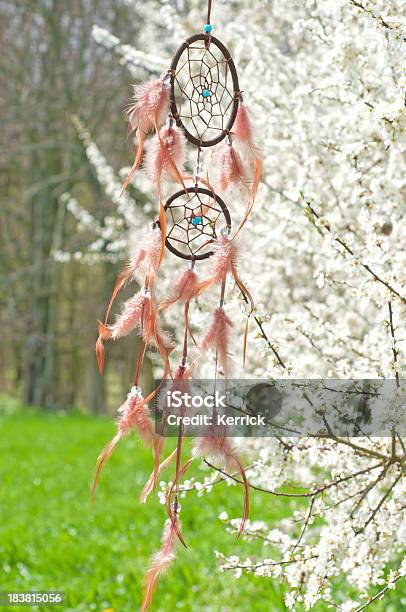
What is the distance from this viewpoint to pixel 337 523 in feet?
8.13

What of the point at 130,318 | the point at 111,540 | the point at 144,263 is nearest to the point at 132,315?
the point at 130,318

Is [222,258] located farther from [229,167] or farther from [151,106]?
[151,106]

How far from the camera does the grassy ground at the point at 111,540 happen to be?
4.06m

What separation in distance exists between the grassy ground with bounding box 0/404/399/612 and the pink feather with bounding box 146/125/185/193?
5.54 feet

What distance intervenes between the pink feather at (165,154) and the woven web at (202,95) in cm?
6

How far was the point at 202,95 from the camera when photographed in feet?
6.20

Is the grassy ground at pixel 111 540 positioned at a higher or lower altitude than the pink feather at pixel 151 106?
lower

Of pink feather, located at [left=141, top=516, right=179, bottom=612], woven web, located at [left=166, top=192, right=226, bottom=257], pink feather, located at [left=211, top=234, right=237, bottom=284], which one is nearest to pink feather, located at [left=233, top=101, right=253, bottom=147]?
woven web, located at [left=166, top=192, right=226, bottom=257]

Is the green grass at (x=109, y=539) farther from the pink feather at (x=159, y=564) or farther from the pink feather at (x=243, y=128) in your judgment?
the pink feather at (x=243, y=128)

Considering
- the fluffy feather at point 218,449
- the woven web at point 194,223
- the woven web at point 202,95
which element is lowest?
the fluffy feather at point 218,449

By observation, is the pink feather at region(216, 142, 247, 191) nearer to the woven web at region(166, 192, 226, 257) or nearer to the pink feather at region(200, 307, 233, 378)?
the woven web at region(166, 192, 226, 257)

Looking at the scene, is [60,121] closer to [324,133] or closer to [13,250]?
[13,250]

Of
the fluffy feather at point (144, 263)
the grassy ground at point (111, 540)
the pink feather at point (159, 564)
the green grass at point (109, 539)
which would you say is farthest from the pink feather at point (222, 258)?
the green grass at point (109, 539)

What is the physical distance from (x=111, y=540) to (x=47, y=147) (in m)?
10.8
